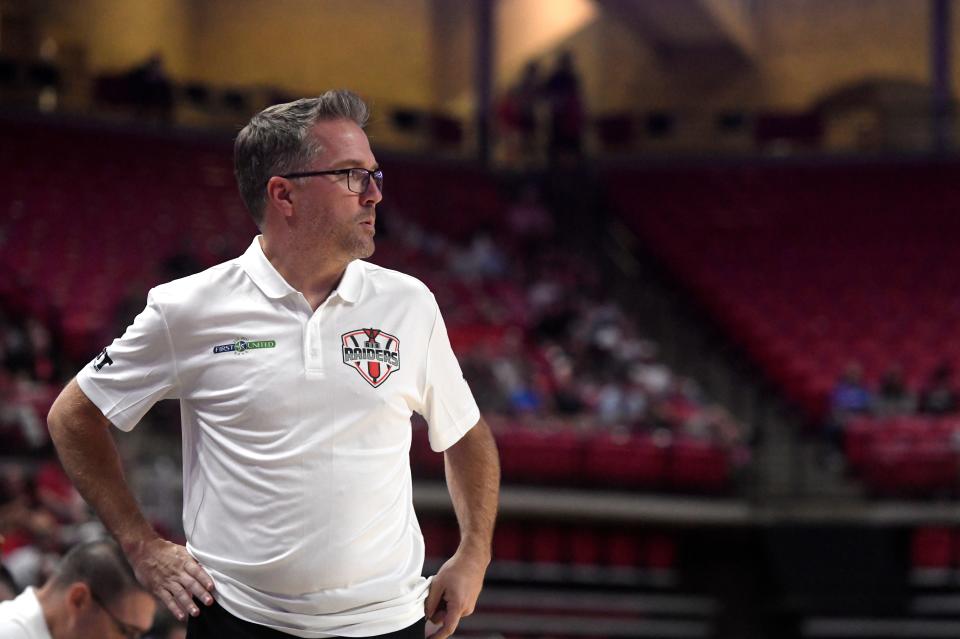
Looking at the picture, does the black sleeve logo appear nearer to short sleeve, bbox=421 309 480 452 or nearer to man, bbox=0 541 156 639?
short sleeve, bbox=421 309 480 452

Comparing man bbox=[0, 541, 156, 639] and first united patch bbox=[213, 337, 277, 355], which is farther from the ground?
first united patch bbox=[213, 337, 277, 355]

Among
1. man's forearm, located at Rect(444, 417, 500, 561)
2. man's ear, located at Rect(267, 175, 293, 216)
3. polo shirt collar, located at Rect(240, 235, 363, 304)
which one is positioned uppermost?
man's ear, located at Rect(267, 175, 293, 216)

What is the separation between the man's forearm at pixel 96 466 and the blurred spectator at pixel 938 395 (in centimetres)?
982

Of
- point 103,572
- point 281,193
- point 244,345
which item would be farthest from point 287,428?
point 103,572

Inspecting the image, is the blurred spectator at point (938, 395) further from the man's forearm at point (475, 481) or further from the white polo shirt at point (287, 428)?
→ the white polo shirt at point (287, 428)

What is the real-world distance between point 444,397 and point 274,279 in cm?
35

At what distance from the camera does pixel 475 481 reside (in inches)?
87.3

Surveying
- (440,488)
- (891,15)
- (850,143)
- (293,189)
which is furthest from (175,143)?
(293,189)

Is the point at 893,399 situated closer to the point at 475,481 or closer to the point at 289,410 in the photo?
the point at 475,481

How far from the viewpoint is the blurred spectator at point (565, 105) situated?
53.2 feet

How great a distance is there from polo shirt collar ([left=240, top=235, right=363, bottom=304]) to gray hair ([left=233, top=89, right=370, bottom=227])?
→ 86mm

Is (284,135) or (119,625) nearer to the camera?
(284,135)

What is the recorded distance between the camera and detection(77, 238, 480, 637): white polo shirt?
6.44ft

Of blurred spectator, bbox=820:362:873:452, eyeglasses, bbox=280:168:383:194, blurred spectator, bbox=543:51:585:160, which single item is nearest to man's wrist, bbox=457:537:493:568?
eyeglasses, bbox=280:168:383:194
